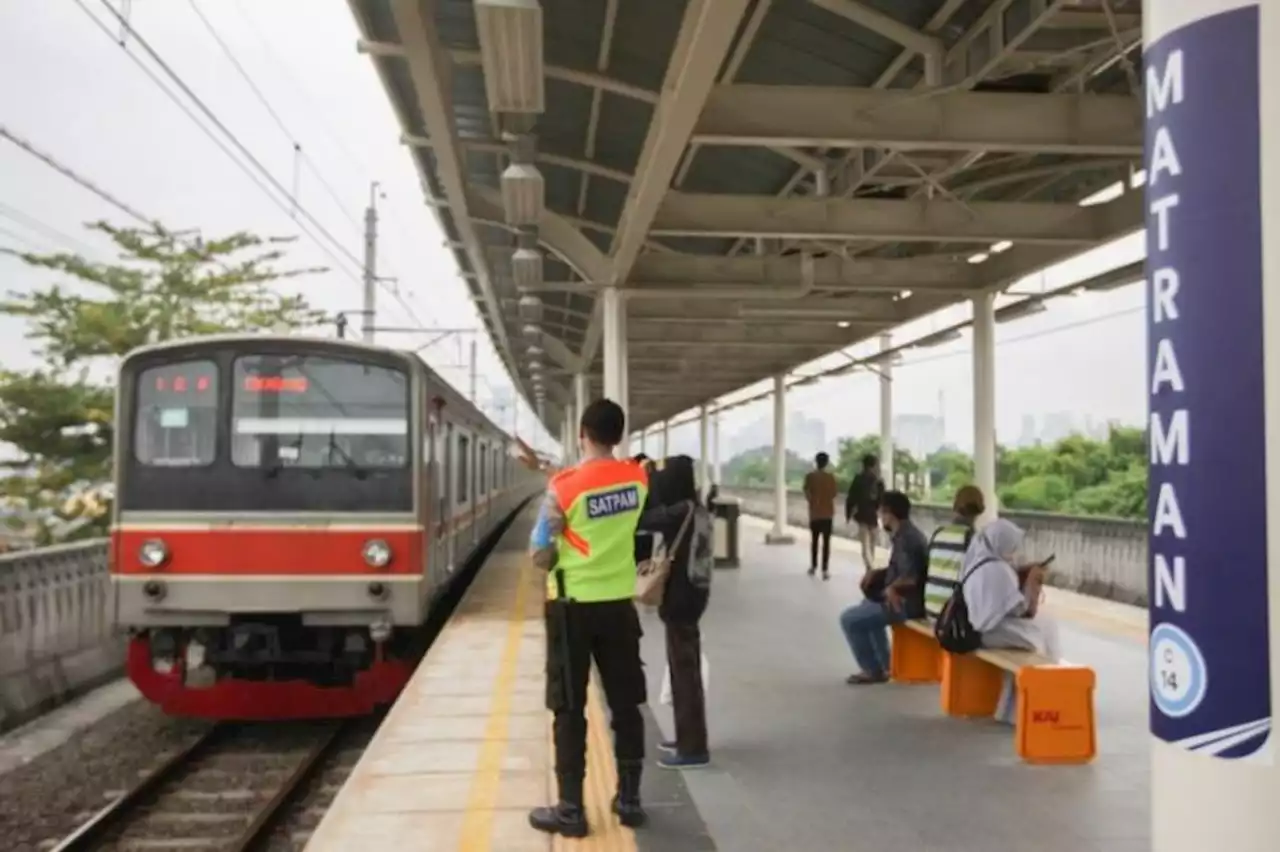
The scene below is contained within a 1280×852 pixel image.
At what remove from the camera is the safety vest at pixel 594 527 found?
4.41 m

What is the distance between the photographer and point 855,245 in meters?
12.3

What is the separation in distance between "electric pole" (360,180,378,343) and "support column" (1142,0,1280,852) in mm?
18605

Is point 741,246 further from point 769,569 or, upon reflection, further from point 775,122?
point 775,122

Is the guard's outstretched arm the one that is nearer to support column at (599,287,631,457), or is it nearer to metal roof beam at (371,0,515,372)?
metal roof beam at (371,0,515,372)

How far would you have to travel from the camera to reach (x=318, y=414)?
27.3 feet

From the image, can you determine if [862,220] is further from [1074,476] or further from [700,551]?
[1074,476]

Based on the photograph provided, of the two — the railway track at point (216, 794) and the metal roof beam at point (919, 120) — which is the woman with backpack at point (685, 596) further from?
the metal roof beam at point (919, 120)

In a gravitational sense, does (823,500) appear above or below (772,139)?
below

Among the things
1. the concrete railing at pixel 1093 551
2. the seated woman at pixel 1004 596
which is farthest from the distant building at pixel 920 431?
the seated woman at pixel 1004 596

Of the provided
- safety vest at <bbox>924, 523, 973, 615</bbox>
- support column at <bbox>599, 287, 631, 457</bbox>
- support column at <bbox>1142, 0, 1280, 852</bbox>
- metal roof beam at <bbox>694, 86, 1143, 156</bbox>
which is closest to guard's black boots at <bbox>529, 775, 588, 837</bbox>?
support column at <bbox>1142, 0, 1280, 852</bbox>

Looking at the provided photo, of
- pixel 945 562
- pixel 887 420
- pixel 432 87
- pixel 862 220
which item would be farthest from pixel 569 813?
pixel 887 420

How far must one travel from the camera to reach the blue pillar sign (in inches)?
79.7

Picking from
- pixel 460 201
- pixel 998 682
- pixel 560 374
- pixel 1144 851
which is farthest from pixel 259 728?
pixel 560 374

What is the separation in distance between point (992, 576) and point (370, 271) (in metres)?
18.4
